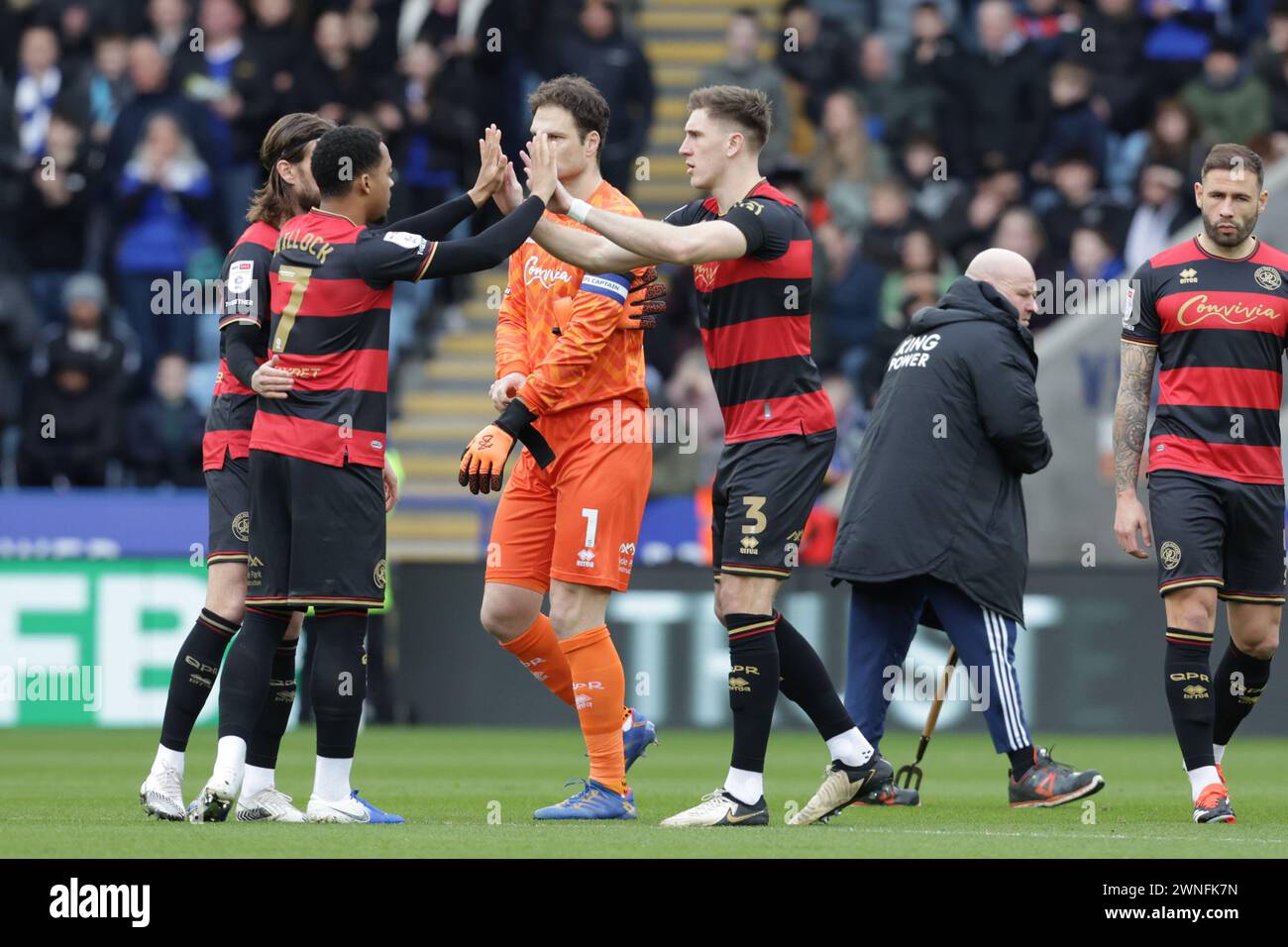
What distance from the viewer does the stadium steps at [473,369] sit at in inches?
674

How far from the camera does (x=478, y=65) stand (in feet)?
61.6

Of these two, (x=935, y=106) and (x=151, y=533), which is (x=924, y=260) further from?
(x=151, y=533)

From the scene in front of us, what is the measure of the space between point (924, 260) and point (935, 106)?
239cm

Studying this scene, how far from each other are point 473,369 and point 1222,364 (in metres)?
10.9

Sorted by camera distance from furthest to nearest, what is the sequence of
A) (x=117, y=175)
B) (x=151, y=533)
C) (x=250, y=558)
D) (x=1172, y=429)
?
(x=117, y=175) < (x=151, y=533) < (x=1172, y=429) < (x=250, y=558)

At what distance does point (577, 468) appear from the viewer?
27.1 feet

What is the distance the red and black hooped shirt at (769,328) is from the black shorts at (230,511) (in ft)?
6.12

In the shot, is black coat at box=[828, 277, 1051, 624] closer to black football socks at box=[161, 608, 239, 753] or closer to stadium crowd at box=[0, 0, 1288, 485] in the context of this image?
black football socks at box=[161, 608, 239, 753]

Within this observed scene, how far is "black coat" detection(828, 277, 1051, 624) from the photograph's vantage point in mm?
8906

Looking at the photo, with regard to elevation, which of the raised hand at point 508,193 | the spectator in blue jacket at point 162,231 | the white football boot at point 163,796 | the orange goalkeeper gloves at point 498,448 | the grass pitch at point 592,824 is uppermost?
the spectator in blue jacket at point 162,231

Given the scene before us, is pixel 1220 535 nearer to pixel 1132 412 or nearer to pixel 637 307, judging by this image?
pixel 1132 412

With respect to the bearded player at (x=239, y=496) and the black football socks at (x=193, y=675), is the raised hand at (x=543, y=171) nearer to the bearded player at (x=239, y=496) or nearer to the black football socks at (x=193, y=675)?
the bearded player at (x=239, y=496)

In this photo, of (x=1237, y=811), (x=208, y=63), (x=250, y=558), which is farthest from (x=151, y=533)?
(x=1237, y=811)

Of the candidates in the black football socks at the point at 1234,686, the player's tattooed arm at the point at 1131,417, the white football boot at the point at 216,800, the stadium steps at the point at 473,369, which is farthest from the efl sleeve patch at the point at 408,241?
the stadium steps at the point at 473,369
